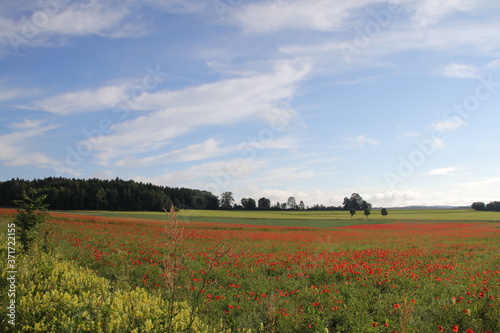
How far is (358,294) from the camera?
8.12 meters

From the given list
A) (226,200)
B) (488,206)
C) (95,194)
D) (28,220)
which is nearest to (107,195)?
(95,194)

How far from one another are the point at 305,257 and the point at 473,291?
20.4 ft

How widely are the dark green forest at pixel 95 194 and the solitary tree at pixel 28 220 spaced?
2887 inches

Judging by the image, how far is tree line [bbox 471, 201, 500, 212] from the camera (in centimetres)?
11869

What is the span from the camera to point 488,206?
122875 mm

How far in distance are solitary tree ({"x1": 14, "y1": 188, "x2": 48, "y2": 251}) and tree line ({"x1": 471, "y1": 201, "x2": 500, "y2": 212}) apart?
471 ft

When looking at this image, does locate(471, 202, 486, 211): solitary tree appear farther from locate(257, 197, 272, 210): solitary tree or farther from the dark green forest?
the dark green forest

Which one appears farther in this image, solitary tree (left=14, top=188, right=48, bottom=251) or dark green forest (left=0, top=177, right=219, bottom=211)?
dark green forest (left=0, top=177, right=219, bottom=211)

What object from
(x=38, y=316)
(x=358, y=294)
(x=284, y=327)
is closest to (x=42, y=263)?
(x=38, y=316)

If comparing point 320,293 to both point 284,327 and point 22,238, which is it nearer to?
point 284,327

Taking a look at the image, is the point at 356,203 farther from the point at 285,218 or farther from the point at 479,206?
the point at 285,218

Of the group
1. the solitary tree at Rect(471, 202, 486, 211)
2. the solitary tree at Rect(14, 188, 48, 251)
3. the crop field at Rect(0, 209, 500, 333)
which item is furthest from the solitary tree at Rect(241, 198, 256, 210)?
the solitary tree at Rect(14, 188, 48, 251)

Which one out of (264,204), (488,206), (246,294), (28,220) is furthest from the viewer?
(488,206)

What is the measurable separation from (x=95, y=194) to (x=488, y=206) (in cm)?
13647
